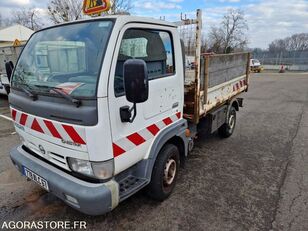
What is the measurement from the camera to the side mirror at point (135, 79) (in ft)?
5.66

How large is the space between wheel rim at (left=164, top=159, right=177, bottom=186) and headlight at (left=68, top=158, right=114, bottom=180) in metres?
0.98

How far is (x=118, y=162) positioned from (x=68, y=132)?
0.52m

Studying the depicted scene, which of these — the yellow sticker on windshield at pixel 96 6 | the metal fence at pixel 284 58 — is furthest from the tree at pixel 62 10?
the metal fence at pixel 284 58

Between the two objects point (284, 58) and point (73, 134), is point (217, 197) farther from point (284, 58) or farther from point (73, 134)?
point (284, 58)

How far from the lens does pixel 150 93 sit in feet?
7.77

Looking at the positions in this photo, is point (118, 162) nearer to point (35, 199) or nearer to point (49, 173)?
point (49, 173)

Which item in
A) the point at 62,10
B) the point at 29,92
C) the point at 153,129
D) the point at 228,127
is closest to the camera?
the point at 29,92

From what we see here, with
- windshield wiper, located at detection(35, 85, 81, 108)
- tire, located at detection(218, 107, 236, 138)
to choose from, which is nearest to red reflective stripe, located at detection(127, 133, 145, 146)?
windshield wiper, located at detection(35, 85, 81, 108)

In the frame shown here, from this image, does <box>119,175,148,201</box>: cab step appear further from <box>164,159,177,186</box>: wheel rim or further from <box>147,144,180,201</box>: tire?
<box>164,159,177,186</box>: wheel rim

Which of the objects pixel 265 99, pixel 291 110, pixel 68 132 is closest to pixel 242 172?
pixel 68 132

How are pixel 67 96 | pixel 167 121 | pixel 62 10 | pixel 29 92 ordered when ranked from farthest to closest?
pixel 62 10, pixel 167 121, pixel 29 92, pixel 67 96

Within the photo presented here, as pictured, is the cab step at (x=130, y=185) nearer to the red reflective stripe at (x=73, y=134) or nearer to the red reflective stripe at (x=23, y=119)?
the red reflective stripe at (x=73, y=134)

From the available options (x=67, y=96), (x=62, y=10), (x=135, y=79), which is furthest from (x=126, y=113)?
(x=62, y=10)

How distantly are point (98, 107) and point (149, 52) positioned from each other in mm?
1038
